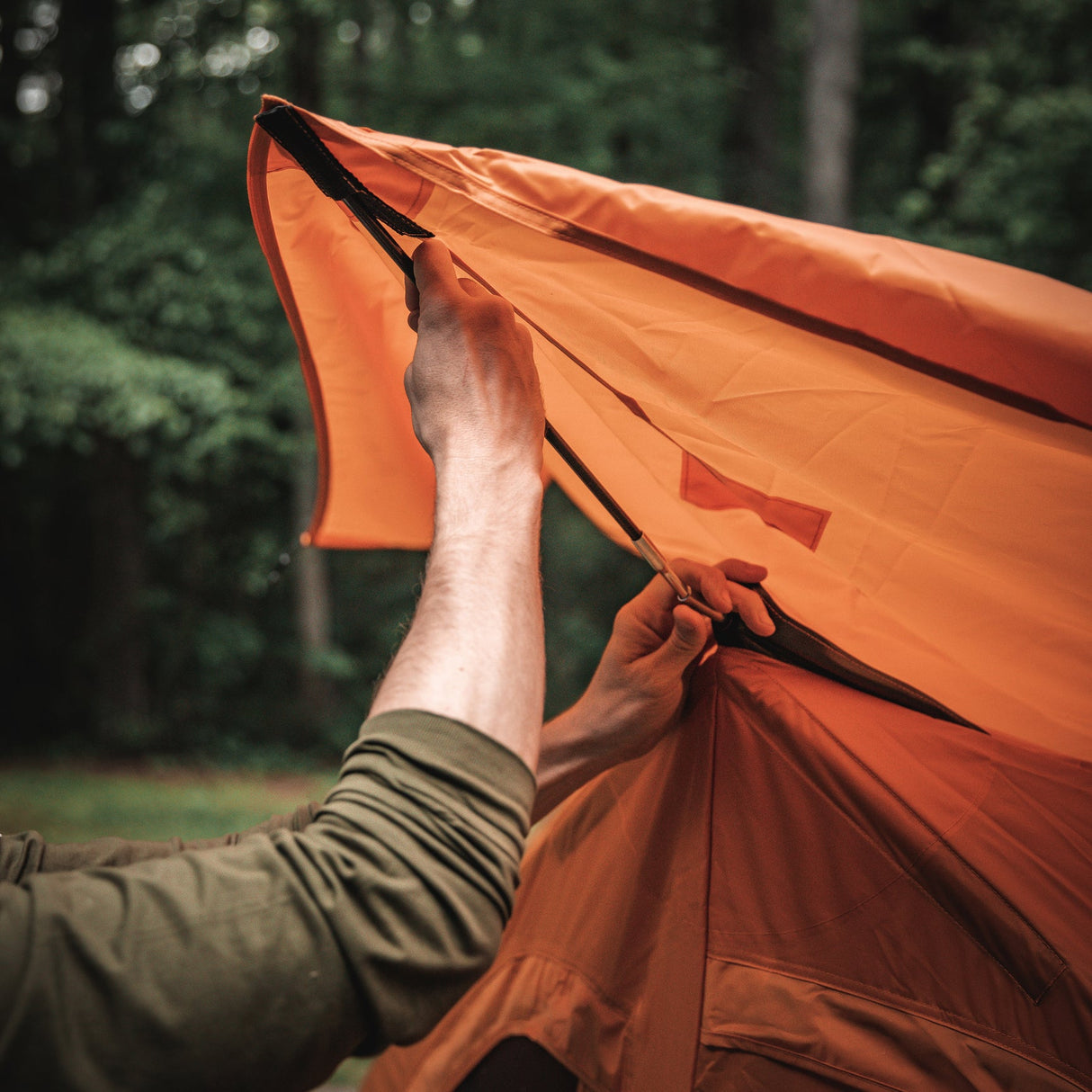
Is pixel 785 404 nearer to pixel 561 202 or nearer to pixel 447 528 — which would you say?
pixel 561 202

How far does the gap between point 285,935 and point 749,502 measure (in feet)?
3.39

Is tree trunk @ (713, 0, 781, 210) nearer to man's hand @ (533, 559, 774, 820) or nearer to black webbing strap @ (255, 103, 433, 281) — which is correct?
man's hand @ (533, 559, 774, 820)

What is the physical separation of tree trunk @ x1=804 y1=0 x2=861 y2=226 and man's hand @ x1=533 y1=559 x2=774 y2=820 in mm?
6956

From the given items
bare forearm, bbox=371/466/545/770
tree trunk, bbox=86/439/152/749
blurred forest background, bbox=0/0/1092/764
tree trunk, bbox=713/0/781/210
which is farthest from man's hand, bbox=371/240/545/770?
tree trunk, bbox=86/439/152/749

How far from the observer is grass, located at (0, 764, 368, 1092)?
23.5 feet

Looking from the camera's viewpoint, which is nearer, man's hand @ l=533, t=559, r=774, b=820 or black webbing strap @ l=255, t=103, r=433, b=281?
black webbing strap @ l=255, t=103, r=433, b=281

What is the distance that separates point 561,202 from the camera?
1176mm

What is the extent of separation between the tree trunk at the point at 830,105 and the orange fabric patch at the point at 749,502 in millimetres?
6771

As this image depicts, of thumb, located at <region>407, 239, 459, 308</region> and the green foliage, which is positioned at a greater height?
the green foliage

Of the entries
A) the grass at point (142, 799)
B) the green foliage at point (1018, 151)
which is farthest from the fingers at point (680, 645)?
the green foliage at point (1018, 151)

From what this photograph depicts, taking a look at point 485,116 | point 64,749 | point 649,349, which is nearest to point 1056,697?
point 649,349

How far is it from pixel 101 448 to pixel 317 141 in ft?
35.5

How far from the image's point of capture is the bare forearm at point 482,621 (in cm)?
89

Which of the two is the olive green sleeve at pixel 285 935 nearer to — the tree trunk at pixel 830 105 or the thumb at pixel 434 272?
the thumb at pixel 434 272
